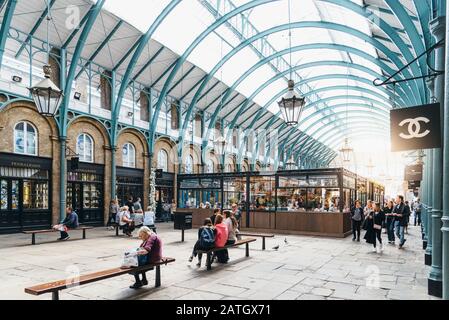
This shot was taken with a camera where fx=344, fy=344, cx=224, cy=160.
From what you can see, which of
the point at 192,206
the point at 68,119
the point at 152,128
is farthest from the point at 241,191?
the point at 68,119

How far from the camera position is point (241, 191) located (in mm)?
17094

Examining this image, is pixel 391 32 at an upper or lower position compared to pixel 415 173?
upper

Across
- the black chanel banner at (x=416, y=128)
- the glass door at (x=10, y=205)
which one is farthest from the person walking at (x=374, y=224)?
the glass door at (x=10, y=205)

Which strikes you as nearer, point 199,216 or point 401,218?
point 401,218

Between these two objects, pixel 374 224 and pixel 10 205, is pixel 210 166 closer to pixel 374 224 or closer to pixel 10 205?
pixel 10 205

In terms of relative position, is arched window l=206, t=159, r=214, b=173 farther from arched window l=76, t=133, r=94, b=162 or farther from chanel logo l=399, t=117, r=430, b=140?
chanel logo l=399, t=117, r=430, b=140

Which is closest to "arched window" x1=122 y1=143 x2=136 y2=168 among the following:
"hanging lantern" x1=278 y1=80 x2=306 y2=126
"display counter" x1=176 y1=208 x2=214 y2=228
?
"display counter" x1=176 y1=208 x2=214 y2=228

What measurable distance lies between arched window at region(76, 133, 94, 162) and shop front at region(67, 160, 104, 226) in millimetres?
374

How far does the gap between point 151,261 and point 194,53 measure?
57.9 feet

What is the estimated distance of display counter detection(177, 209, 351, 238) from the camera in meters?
14.6

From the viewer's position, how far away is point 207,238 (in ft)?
25.8

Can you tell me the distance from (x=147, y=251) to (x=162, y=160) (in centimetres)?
1717

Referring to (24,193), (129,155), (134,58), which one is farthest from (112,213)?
(134,58)

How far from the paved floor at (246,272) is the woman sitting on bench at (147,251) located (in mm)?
205
